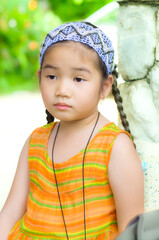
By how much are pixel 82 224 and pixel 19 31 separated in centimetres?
565

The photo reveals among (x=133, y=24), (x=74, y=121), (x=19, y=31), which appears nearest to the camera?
(x=74, y=121)

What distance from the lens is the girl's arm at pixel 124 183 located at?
76.3 inches

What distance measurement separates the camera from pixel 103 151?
1.98 m

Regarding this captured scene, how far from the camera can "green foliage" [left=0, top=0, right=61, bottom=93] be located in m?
7.29

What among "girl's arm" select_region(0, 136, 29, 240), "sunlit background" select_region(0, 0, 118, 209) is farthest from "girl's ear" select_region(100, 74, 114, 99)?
"sunlit background" select_region(0, 0, 118, 209)

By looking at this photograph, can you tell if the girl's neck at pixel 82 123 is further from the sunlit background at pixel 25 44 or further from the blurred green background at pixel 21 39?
the blurred green background at pixel 21 39

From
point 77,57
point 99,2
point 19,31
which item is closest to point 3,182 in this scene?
point 77,57

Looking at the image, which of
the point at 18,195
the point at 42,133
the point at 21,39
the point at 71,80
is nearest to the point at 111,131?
the point at 71,80

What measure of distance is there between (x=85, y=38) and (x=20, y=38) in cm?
551

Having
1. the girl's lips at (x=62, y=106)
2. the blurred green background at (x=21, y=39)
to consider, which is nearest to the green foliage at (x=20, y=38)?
the blurred green background at (x=21, y=39)

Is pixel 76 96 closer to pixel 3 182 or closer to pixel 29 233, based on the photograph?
pixel 29 233

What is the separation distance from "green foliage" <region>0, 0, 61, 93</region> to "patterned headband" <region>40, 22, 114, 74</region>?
17.1 feet

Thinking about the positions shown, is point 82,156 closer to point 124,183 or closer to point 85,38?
point 124,183

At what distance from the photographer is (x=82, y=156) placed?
2.01 m
